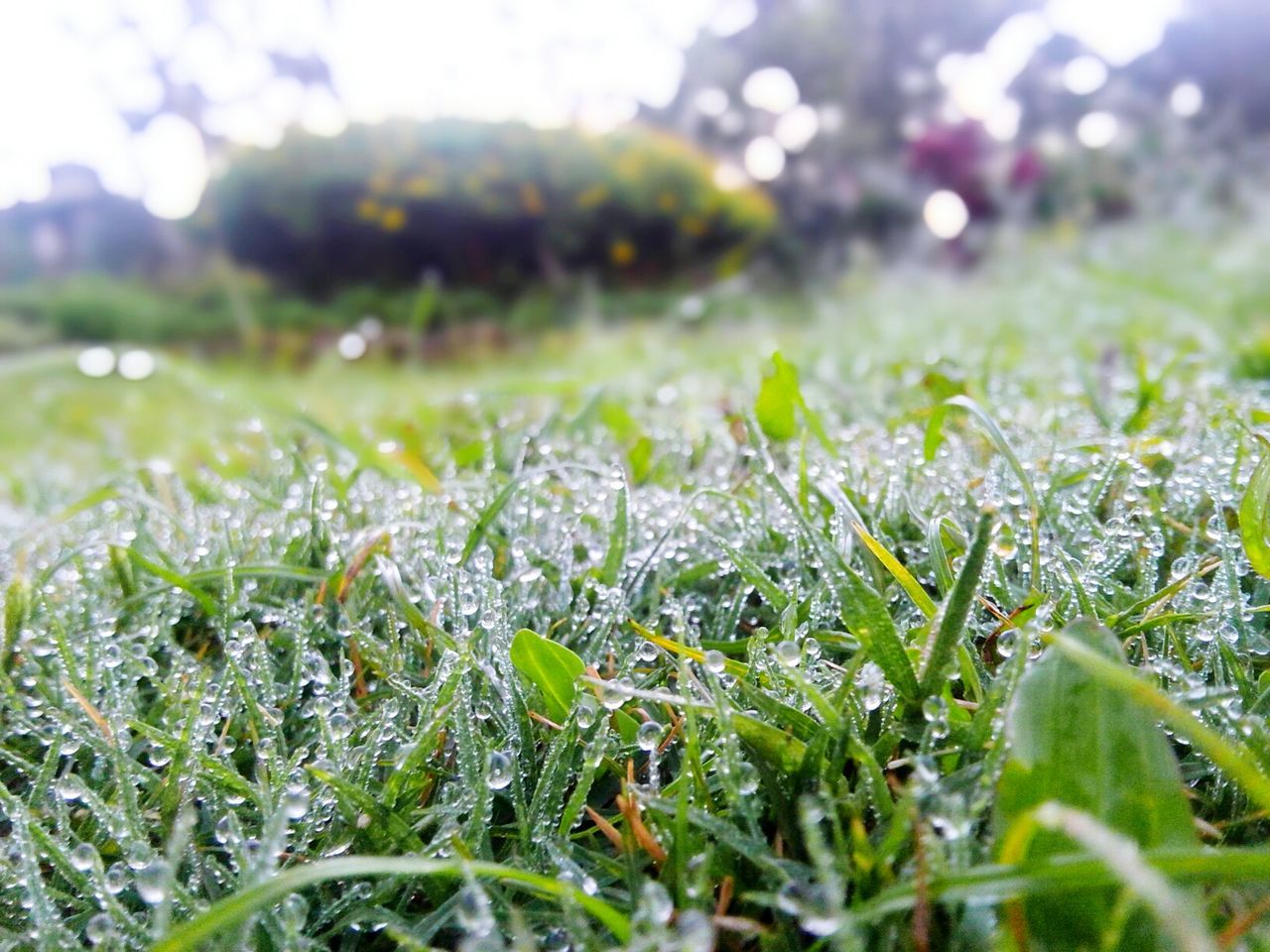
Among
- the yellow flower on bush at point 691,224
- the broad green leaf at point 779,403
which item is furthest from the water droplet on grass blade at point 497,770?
the yellow flower on bush at point 691,224

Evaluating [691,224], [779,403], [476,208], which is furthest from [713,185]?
[779,403]

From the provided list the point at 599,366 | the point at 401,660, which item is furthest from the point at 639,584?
the point at 599,366

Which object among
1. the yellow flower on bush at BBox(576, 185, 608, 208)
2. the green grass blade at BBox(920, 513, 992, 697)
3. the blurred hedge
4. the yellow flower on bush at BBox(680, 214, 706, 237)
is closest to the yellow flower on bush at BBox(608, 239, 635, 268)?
the blurred hedge

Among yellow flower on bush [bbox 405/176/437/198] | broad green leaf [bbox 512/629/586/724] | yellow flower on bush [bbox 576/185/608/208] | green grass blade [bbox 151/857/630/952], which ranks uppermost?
yellow flower on bush [bbox 405/176/437/198]

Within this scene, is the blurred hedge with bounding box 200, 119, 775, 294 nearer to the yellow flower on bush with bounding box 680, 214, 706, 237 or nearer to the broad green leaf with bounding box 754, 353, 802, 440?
the yellow flower on bush with bounding box 680, 214, 706, 237

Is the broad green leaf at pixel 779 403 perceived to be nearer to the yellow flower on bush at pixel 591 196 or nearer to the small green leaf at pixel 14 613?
the small green leaf at pixel 14 613

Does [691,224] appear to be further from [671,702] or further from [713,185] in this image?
[671,702]

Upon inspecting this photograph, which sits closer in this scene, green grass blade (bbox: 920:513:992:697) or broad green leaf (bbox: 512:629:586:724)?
green grass blade (bbox: 920:513:992:697)
